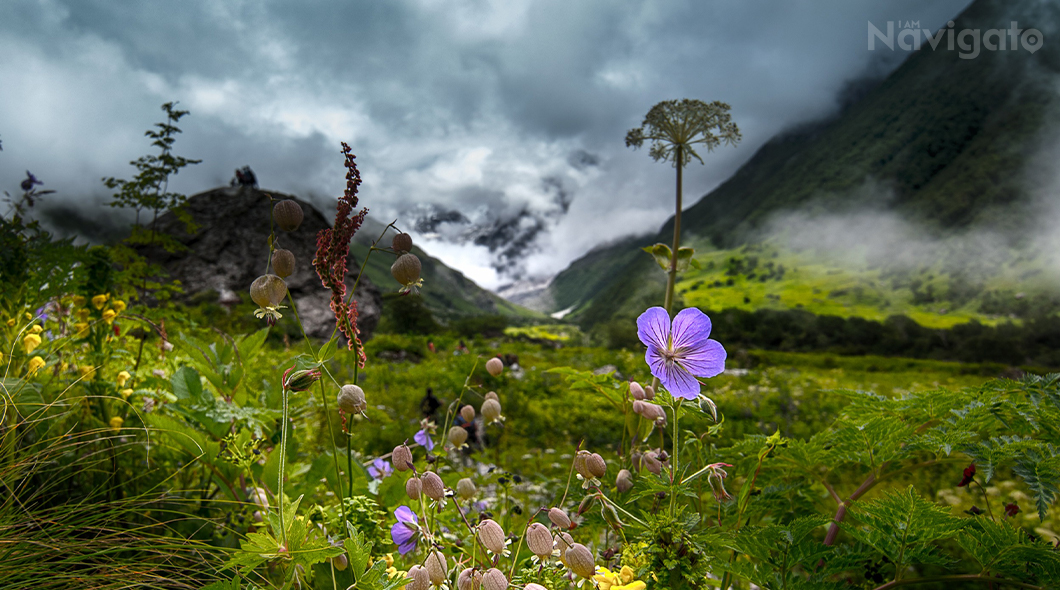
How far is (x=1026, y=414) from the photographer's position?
43.5 inches

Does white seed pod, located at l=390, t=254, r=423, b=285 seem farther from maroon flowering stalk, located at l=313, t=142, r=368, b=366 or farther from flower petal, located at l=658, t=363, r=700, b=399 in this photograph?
flower petal, located at l=658, t=363, r=700, b=399

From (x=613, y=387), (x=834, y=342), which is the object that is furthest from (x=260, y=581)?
(x=834, y=342)

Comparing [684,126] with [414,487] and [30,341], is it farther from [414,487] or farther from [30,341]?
[30,341]

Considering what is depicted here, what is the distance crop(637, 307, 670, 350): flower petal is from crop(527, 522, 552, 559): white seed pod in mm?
492

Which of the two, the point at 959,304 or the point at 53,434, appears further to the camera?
the point at 959,304

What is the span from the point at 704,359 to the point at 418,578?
2.64 feet

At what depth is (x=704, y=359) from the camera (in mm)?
1081

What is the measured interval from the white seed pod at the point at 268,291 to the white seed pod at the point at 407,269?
241 mm

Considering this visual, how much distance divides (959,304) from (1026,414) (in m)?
79.2

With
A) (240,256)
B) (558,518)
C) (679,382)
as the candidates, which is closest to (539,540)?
(558,518)

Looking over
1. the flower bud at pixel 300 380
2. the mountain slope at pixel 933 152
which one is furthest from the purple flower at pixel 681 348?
the mountain slope at pixel 933 152

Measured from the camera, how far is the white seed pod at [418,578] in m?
0.88

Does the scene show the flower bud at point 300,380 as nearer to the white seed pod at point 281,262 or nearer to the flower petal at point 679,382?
the white seed pod at point 281,262

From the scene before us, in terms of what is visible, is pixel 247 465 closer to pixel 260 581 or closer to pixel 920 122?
pixel 260 581
